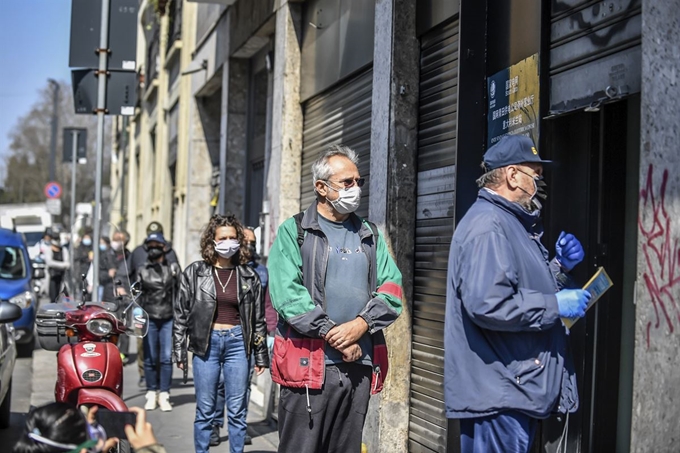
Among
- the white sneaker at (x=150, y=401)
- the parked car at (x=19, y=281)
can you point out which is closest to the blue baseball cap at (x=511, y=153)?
the white sneaker at (x=150, y=401)

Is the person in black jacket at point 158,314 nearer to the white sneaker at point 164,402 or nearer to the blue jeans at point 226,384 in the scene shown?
the white sneaker at point 164,402

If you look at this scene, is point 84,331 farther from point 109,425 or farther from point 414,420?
point 109,425

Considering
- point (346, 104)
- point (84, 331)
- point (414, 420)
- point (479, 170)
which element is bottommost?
point (414, 420)

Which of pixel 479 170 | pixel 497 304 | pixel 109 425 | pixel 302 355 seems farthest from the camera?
pixel 479 170

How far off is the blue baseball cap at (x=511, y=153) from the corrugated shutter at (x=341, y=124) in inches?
173

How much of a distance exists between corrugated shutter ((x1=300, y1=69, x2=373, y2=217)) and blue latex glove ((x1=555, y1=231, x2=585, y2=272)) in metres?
4.46

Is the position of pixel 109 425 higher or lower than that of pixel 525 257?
lower

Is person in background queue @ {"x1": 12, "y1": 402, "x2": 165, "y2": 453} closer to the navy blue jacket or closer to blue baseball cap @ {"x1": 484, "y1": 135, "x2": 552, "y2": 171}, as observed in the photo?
the navy blue jacket

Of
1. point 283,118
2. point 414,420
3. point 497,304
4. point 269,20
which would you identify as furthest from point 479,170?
point 269,20

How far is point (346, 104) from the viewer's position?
9.88 meters

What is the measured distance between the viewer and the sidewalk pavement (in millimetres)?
8837

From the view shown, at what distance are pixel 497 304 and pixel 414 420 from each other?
13.0 feet

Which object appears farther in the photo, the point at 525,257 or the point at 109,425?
the point at 525,257

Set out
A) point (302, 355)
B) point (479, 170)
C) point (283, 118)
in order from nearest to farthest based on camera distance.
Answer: point (302, 355), point (479, 170), point (283, 118)
